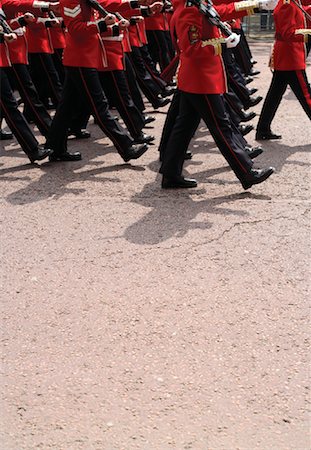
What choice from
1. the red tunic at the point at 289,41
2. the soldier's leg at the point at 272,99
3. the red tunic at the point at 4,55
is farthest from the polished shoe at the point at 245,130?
the red tunic at the point at 4,55

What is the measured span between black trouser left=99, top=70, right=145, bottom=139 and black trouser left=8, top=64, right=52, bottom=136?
617 millimetres

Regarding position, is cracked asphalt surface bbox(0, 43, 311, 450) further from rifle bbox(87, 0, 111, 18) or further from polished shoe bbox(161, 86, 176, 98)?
polished shoe bbox(161, 86, 176, 98)

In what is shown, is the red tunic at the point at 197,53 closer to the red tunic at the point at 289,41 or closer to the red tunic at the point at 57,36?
the red tunic at the point at 289,41

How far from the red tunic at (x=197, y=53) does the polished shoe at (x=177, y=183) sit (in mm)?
606

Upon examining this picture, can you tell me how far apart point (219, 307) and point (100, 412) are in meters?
0.93

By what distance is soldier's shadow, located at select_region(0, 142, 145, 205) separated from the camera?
203 inches

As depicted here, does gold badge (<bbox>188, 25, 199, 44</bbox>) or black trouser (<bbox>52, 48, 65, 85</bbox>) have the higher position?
gold badge (<bbox>188, 25, 199, 44</bbox>)

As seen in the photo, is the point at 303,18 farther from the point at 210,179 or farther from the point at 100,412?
the point at 100,412

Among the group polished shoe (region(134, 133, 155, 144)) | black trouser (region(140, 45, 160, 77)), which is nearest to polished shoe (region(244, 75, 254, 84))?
black trouser (region(140, 45, 160, 77))

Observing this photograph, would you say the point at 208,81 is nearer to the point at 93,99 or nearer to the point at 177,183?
the point at 177,183

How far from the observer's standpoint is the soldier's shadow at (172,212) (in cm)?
432

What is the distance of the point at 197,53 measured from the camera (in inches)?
189

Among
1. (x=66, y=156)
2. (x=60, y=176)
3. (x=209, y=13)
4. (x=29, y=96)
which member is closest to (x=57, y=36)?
(x=29, y=96)

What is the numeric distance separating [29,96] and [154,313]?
11.8ft
